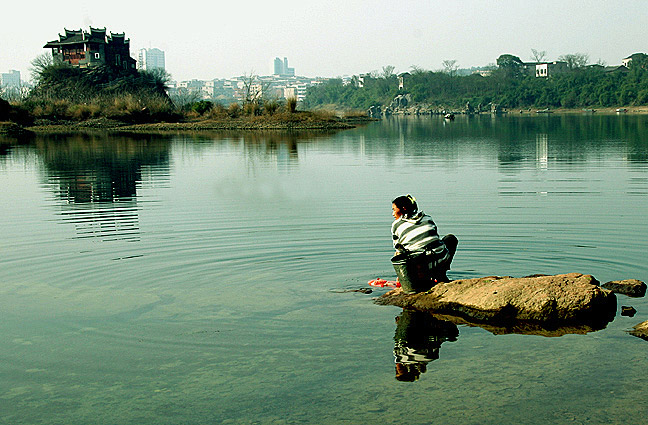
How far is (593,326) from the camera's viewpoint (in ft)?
29.1

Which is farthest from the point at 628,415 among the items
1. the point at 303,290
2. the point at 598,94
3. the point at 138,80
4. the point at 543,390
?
the point at 598,94

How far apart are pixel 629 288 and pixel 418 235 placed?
10.1ft

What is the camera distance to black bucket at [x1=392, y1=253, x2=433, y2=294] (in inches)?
392

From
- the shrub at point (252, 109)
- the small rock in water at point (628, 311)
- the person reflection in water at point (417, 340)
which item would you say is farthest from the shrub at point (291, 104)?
the small rock in water at point (628, 311)

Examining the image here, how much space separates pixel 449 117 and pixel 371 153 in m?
88.0

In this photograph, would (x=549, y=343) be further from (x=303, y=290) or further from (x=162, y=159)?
(x=162, y=159)

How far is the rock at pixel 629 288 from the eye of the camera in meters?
10.1

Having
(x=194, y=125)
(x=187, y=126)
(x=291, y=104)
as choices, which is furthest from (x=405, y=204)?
(x=291, y=104)

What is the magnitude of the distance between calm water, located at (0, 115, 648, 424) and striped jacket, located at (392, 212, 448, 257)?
90 centimetres

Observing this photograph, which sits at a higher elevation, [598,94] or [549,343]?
[598,94]

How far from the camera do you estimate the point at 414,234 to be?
9945mm

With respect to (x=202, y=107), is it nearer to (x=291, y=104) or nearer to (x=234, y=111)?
(x=234, y=111)

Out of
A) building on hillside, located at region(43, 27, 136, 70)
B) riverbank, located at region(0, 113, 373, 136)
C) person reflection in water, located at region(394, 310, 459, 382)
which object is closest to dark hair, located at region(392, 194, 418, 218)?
person reflection in water, located at region(394, 310, 459, 382)

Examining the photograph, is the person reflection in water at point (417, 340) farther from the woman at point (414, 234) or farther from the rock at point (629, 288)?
the rock at point (629, 288)
